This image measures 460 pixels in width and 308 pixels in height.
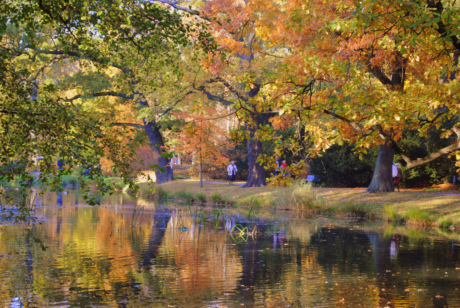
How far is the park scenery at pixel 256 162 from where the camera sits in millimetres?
7848

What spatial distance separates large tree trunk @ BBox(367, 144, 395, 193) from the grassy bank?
25.5 inches

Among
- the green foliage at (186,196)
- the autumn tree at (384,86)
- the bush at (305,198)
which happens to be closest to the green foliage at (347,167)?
the bush at (305,198)

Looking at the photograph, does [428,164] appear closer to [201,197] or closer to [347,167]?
[347,167]

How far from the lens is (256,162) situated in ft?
33.3

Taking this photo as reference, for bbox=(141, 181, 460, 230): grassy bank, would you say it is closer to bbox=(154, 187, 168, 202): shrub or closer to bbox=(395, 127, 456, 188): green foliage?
bbox=(154, 187, 168, 202): shrub

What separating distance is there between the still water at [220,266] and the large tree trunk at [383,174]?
19.6 feet

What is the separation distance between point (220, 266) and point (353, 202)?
12.2m

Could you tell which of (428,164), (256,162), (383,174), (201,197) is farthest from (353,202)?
(256,162)

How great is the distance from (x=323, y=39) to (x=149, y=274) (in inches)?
506

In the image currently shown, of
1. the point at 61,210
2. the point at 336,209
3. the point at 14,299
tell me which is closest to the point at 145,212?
the point at 61,210

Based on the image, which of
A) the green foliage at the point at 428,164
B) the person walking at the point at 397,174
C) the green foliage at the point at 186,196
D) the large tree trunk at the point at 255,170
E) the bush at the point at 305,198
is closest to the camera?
the bush at the point at 305,198

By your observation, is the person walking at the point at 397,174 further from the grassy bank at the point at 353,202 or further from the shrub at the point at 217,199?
the shrub at the point at 217,199

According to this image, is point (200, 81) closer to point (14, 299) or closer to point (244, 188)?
point (244, 188)

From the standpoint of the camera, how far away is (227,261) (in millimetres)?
12375
